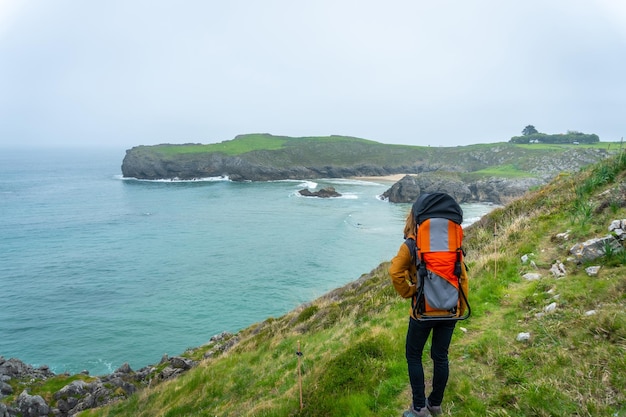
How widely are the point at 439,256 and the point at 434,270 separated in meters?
0.18

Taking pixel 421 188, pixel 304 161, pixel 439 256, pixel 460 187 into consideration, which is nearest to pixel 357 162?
pixel 304 161

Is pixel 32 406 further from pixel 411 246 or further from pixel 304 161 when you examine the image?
pixel 304 161

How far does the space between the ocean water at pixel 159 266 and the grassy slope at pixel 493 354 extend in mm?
14701

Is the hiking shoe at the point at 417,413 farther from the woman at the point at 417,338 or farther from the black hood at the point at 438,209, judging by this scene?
the black hood at the point at 438,209

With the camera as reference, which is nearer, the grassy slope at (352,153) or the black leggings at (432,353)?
the black leggings at (432,353)

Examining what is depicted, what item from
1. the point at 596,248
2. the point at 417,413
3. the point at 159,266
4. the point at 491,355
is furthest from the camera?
the point at 159,266

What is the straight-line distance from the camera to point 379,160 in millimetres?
142375

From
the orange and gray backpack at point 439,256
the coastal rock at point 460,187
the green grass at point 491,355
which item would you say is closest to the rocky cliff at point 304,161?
the coastal rock at point 460,187

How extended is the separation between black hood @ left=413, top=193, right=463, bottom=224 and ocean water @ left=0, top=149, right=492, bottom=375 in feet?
78.3

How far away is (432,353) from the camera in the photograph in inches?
190

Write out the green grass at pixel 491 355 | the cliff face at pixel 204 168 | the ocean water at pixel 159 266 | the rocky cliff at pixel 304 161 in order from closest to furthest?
the green grass at pixel 491 355 → the ocean water at pixel 159 266 → the cliff face at pixel 204 168 → the rocky cliff at pixel 304 161

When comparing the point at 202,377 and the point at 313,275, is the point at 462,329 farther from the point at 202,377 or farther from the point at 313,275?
the point at 313,275

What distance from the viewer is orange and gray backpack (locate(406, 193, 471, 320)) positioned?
172 inches

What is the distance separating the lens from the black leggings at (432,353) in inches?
183
